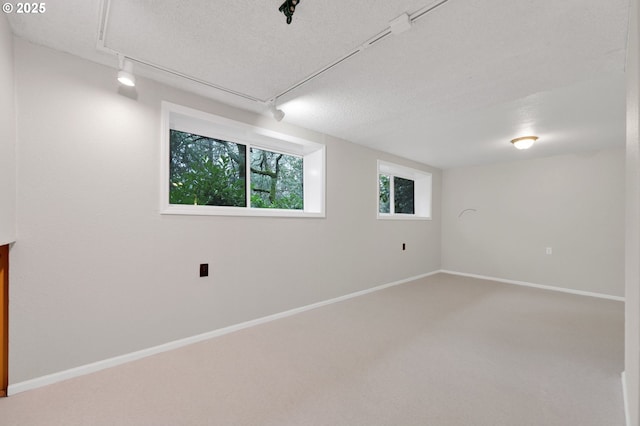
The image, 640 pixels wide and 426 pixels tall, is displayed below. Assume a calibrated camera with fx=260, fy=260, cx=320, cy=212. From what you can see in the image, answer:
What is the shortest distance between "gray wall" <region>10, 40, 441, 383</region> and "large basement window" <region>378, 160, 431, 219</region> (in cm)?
276

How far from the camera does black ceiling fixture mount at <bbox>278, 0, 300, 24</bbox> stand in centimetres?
133

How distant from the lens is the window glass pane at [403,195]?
210 inches

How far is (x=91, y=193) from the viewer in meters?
1.95

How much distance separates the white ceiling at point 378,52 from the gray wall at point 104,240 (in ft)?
0.91

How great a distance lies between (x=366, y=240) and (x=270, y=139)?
208cm

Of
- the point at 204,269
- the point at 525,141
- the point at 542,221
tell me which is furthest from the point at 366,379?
the point at 542,221

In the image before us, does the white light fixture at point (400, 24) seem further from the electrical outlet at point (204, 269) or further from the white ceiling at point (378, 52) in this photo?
the electrical outlet at point (204, 269)

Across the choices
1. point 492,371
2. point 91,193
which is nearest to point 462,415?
point 492,371

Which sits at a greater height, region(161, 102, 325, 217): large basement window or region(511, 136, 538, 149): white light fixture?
region(511, 136, 538, 149): white light fixture

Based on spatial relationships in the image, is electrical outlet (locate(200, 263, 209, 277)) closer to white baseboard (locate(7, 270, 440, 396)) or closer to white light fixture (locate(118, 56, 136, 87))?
white baseboard (locate(7, 270, 440, 396))

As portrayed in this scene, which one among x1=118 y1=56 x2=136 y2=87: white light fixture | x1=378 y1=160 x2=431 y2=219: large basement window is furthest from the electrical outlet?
x1=378 y1=160 x2=431 y2=219: large basement window

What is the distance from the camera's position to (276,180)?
11.3ft

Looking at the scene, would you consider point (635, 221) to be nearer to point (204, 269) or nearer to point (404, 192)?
point (204, 269)

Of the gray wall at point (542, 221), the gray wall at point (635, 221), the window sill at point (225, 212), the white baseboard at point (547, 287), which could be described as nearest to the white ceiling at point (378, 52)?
the gray wall at point (635, 221)
